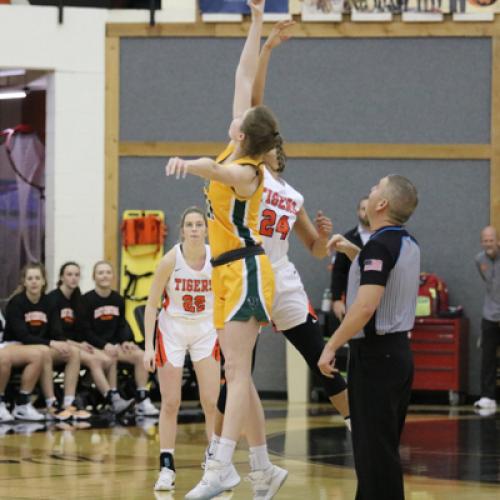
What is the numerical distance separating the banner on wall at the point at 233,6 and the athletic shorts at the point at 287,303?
26.4 ft

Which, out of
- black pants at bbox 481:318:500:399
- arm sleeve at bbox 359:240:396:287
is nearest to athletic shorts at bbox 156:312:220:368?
arm sleeve at bbox 359:240:396:287

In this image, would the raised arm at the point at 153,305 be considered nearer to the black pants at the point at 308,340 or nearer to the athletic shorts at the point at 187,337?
the athletic shorts at the point at 187,337

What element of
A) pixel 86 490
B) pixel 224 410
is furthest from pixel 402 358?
pixel 86 490

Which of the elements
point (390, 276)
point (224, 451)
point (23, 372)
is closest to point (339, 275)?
point (23, 372)

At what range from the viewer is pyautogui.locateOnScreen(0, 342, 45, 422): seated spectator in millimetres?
10922

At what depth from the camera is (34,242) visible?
15453mm

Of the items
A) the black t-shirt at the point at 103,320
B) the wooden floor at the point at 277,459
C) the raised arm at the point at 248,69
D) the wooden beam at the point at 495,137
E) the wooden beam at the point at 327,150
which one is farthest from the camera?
the wooden beam at the point at 327,150

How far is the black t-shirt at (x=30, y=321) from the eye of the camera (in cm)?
1118

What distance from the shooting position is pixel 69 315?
1170cm

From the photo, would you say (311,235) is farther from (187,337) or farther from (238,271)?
(187,337)

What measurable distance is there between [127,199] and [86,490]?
7785 millimetres

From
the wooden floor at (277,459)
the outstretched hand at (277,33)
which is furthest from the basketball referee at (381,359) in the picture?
the outstretched hand at (277,33)

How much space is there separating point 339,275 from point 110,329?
7.73 feet

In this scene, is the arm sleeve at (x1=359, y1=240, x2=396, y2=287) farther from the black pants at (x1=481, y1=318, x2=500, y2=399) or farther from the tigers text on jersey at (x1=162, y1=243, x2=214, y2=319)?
the black pants at (x1=481, y1=318, x2=500, y2=399)
